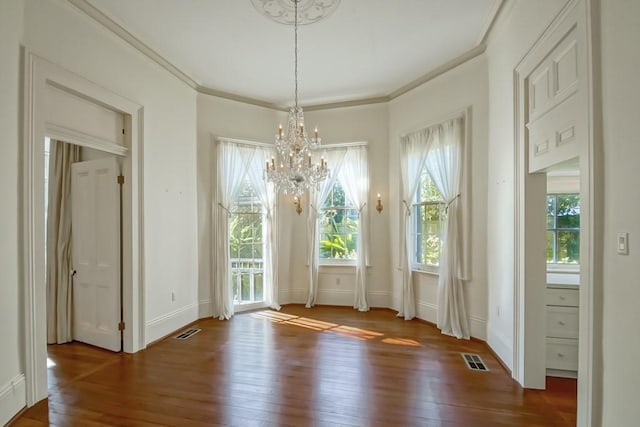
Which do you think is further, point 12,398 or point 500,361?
point 500,361

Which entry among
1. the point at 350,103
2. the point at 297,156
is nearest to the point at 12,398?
the point at 297,156

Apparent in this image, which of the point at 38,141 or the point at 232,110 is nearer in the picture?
the point at 38,141

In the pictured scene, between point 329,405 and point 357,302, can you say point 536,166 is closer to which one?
point 329,405

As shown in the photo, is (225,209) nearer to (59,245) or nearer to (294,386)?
(59,245)

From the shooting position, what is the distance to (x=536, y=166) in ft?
9.09

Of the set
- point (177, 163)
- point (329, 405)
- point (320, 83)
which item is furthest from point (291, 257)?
point (329, 405)

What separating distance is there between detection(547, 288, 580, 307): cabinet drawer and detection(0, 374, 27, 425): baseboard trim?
457 centimetres

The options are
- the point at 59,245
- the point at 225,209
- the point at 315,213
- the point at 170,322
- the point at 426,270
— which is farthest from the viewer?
the point at 315,213

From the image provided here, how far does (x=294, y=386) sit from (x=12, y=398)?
215 cm

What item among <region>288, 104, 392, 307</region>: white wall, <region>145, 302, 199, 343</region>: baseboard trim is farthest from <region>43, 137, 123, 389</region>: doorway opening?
<region>288, 104, 392, 307</region>: white wall

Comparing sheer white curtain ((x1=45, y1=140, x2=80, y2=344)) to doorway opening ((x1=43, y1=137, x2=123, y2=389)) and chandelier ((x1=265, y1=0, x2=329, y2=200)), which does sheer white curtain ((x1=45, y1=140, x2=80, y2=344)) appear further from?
chandelier ((x1=265, y1=0, x2=329, y2=200))

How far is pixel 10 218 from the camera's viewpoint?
2486 mm

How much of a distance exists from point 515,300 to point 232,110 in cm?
478

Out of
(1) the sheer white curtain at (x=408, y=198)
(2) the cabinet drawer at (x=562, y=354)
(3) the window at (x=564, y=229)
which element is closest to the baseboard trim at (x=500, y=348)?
(2) the cabinet drawer at (x=562, y=354)
